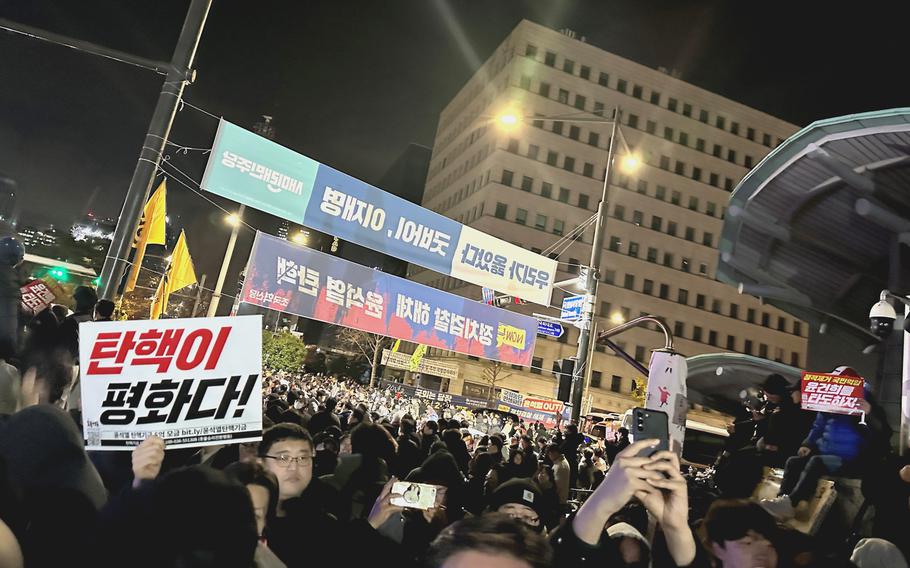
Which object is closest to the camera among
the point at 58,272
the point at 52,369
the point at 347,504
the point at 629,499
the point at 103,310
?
the point at 629,499

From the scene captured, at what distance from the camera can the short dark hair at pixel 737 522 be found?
2.88 m

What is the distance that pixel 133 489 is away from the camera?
2.16m

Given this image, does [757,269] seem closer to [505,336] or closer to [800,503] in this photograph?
[505,336]

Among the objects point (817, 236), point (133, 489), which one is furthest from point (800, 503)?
point (817, 236)

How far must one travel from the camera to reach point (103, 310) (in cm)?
545

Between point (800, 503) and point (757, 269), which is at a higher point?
point (757, 269)

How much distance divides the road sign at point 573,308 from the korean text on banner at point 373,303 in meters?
0.78

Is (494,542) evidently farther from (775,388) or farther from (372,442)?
(775,388)

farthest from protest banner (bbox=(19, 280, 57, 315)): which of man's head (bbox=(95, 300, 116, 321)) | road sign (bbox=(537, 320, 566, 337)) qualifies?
road sign (bbox=(537, 320, 566, 337))

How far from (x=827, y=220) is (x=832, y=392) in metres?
7.82

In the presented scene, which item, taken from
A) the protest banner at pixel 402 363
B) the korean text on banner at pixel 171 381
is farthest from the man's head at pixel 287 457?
the protest banner at pixel 402 363

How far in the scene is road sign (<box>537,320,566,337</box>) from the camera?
39.3ft

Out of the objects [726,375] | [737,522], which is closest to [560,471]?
[737,522]

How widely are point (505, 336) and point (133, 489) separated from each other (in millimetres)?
9081
